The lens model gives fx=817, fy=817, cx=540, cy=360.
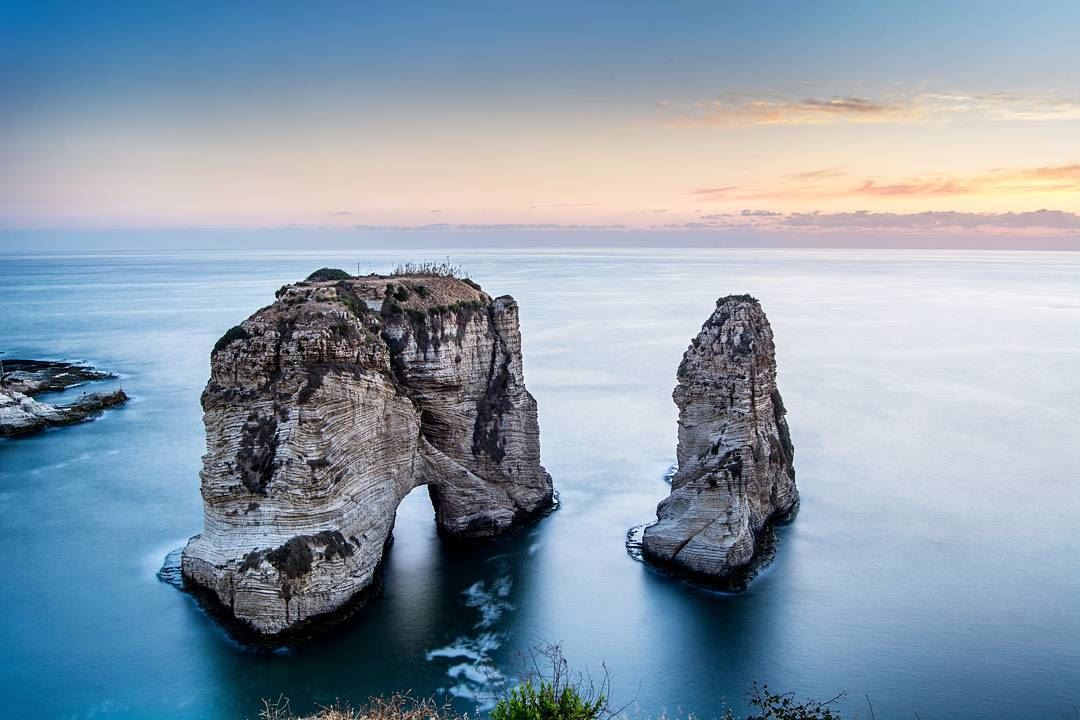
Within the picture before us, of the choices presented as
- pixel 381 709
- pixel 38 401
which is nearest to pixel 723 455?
pixel 381 709

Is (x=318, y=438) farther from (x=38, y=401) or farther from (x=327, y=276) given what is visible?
(x=38, y=401)

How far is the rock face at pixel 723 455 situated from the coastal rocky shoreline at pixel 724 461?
30 millimetres

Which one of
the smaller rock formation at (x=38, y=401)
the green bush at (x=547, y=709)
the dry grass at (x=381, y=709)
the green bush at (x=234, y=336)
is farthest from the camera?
the smaller rock formation at (x=38, y=401)

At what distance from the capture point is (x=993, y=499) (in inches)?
1315

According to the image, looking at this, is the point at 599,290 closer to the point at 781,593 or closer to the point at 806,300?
the point at 806,300

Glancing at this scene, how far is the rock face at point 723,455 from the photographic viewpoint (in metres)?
24.1

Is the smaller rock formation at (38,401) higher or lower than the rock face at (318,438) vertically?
lower

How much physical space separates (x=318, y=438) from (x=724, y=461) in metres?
11.8

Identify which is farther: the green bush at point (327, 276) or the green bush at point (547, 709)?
the green bush at point (327, 276)

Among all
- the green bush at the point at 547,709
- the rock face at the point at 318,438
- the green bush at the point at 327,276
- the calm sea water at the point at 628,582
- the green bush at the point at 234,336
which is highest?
the green bush at the point at 327,276

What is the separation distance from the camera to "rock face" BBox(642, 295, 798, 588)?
79.0 feet

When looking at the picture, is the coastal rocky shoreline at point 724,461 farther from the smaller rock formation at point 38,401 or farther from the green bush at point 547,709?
the smaller rock formation at point 38,401

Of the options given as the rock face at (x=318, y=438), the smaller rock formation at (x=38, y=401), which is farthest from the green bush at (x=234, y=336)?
the smaller rock formation at (x=38, y=401)

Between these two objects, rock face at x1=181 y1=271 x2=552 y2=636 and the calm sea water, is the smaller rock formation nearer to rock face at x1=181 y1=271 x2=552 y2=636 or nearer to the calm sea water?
the calm sea water
